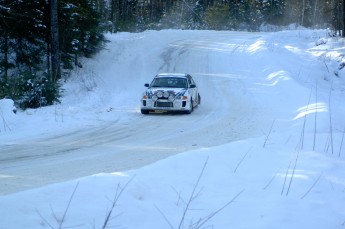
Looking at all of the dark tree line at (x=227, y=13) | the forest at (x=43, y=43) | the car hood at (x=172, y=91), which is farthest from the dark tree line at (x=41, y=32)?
the dark tree line at (x=227, y=13)

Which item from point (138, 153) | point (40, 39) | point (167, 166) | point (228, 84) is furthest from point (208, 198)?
point (40, 39)

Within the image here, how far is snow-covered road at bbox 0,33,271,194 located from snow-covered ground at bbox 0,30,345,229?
3 centimetres

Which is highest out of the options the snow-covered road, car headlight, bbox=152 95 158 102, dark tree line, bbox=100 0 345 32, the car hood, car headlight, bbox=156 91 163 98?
dark tree line, bbox=100 0 345 32

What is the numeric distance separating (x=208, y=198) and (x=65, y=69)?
2229 cm

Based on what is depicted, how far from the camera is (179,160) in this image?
754 centimetres

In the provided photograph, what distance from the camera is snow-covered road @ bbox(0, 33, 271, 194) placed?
842 cm

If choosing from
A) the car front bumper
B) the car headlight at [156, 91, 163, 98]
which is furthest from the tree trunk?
the car headlight at [156, 91, 163, 98]

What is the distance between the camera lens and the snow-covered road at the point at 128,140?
8422mm

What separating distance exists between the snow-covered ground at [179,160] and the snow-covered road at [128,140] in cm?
3

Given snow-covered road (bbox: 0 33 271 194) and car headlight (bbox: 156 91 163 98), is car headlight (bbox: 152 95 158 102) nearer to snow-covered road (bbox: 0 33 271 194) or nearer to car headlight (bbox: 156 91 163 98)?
car headlight (bbox: 156 91 163 98)

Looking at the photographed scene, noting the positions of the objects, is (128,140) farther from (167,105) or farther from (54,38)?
(54,38)

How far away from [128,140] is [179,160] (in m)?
4.47

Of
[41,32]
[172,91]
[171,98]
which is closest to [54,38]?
[41,32]

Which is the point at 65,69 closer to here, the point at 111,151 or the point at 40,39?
the point at 40,39
